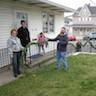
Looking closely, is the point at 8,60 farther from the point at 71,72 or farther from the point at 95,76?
the point at 95,76

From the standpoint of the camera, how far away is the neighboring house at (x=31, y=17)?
12.9 m

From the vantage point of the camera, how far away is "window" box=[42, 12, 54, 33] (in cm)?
1874

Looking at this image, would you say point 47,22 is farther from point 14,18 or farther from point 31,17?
point 14,18

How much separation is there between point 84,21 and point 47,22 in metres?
50.0

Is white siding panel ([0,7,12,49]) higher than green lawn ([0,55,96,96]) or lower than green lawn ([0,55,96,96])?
higher

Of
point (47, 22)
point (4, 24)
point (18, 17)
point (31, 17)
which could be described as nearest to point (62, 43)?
point (4, 24)

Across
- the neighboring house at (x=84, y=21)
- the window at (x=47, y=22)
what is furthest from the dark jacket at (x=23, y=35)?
the neighboring house at (x=84, y=21)

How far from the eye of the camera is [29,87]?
9.02 metres

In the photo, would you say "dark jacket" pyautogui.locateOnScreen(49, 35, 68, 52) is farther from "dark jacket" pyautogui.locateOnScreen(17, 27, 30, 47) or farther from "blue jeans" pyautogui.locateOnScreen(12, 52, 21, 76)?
"blue jeans" pyautogui.locateOnScreen(12, 52, 21, 76)

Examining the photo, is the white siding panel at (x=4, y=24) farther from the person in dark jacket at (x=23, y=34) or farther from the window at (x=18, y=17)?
the person in dark jacket at (x=23, y=34)

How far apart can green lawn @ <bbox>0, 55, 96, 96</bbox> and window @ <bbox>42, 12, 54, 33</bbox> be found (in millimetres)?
6587

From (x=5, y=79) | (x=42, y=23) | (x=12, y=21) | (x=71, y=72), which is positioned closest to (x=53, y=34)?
(x=42, y=23)

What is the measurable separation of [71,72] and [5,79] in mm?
2667

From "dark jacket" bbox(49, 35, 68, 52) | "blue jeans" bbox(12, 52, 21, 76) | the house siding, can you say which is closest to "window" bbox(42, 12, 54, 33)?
the house siding
